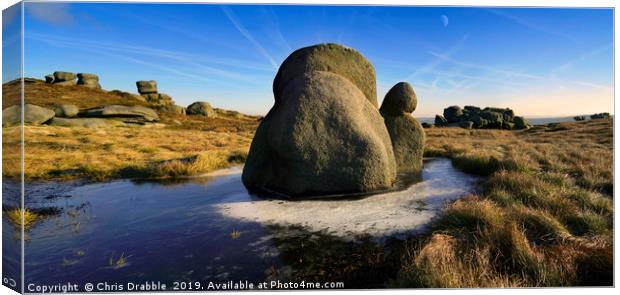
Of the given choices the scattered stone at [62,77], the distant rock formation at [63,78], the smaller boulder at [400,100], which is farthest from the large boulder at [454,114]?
the scattered stone at [62,77]

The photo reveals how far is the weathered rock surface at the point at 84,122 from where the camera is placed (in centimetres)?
2876

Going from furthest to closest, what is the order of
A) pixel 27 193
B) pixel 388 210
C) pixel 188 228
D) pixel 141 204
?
1. pixel 27 193
2. pixel 141 204
3. pixel 388 210
4. pixel 188 228

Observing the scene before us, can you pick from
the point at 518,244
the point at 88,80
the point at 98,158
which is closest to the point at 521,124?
the point at 98,158

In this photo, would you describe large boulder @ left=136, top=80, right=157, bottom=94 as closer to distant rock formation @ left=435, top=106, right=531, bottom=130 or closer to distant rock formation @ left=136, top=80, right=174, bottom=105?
distant rock formation @ left=136, top=80, right=174, bottom=105

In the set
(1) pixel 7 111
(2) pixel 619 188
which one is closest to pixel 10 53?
(1) pixel 7 111

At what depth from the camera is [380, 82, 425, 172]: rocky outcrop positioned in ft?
33.3

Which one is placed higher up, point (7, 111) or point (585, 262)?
point (7, 111)

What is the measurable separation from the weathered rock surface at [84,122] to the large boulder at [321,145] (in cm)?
2769

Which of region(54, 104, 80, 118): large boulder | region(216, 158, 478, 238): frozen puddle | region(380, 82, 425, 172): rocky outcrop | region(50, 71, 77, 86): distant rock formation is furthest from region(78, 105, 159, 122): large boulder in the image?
region(216, 158, 478, 238): frozen puddle

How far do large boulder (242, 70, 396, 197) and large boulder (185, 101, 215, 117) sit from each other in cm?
4979

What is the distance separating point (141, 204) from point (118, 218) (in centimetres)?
93

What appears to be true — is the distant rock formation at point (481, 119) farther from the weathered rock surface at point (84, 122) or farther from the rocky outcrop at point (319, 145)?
the rocky outcrop at point (319, 145)

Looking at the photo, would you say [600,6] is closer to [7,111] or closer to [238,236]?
[238,236]

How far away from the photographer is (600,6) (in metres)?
4.97
